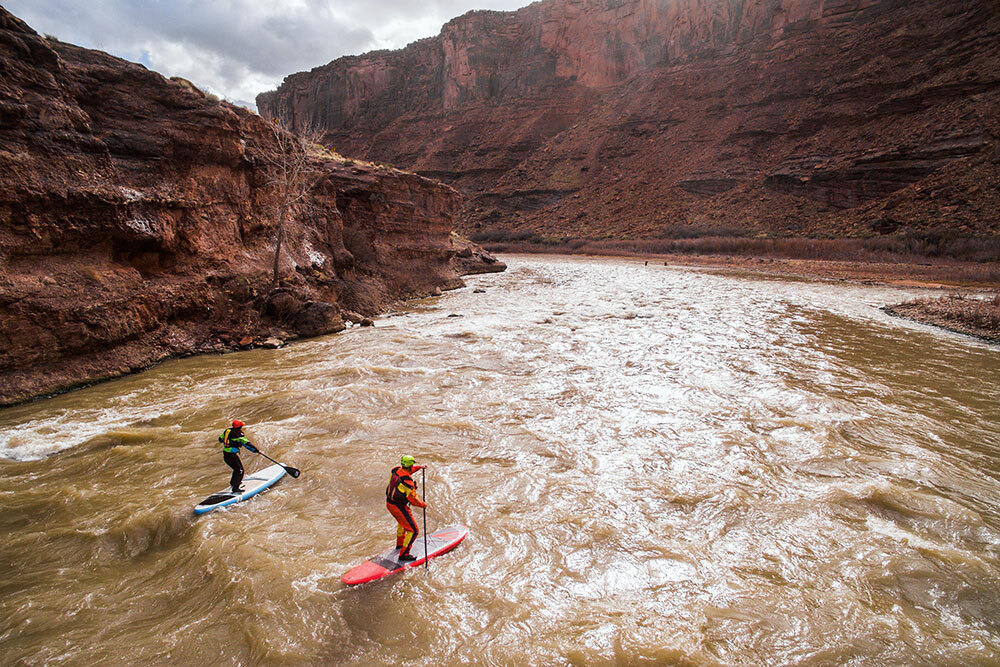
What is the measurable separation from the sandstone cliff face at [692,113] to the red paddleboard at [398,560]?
39620mm

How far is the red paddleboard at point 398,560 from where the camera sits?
3793 mm

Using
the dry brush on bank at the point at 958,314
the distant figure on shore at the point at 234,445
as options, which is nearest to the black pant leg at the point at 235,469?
the distant figure on shore at the point at 234,445

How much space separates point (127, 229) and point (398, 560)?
33.7 feet

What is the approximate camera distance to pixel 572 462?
608 centimetres

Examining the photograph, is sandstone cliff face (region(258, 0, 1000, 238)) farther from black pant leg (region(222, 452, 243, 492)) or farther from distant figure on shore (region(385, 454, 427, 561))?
black pant leg (region(222, 452, 243, 492))

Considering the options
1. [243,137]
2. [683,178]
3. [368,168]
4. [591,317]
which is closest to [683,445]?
[591,317]

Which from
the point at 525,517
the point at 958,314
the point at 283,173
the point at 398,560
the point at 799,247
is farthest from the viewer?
the point at 799,247

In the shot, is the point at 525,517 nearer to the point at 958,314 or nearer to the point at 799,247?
the point at 958,314

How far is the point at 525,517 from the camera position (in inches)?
193

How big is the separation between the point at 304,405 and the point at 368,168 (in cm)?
1604

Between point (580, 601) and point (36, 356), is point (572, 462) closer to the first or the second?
point (580, 601)

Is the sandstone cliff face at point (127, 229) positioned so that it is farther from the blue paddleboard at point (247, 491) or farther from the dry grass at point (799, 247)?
the dry grass at point (799, 247)

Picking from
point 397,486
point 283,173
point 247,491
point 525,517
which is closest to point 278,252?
point 283,173

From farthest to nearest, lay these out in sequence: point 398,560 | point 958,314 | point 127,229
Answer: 1. point 958,314
2. point 127,229
3. point 398,560
